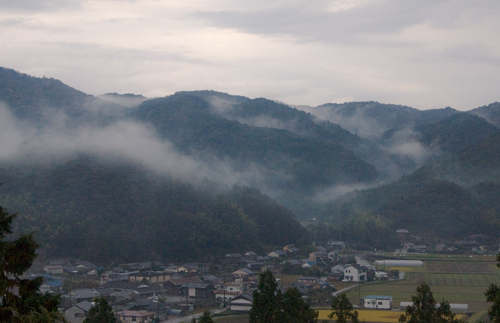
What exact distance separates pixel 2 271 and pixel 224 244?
43.8m

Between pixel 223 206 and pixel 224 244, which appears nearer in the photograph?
pixel 224 244

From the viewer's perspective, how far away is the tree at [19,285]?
5.07 meters

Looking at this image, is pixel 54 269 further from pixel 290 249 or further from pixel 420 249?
pixel 420 249

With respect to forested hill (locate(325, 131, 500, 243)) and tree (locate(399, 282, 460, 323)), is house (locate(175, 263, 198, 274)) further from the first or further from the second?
tree (locate(399, 282, 460, 323))

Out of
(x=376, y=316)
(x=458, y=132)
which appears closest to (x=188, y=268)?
(x=376, y=316)

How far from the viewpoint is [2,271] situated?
5203mm

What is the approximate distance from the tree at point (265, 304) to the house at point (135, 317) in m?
11.6

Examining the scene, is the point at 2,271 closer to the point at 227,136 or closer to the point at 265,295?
the point at 265,295

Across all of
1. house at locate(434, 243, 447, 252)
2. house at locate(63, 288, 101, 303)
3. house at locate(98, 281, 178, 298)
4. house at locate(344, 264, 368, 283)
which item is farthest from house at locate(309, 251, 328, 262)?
house at locate(63, 288, 101, 303)

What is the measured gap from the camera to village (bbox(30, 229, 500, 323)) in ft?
86.5

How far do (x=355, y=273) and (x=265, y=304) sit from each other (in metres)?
23.1

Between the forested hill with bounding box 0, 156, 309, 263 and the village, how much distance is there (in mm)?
2454

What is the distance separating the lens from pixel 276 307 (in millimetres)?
13781

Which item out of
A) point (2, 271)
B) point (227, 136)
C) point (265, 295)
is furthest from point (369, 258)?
point (227, 136)
